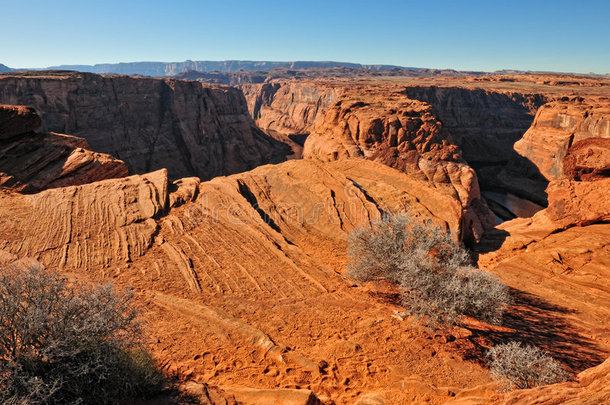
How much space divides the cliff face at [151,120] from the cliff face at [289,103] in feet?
56.9

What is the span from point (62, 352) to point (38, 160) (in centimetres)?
1651

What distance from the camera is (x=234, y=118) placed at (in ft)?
220

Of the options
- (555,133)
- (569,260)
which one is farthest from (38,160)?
(555,133)

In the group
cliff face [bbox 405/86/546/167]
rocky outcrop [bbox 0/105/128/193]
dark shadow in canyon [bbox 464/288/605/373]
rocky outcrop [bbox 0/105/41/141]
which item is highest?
cliff face [bbox 405/86/546/167]

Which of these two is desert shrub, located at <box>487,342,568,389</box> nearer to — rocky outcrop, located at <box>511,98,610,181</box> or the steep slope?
the steep slope

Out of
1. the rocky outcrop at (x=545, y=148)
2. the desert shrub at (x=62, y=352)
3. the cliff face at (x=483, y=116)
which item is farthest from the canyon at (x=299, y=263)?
the cliff face at (x=483, y=116)

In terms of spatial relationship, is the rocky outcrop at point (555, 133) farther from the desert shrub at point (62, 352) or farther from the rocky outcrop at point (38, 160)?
the desert shrub at point (62, 352)

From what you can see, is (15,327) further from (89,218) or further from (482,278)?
(482,278)

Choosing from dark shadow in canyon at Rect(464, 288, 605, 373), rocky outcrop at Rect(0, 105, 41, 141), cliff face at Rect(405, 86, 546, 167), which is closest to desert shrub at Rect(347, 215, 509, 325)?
dark shadow in canyon at Rect(464, 288, 605, 373)

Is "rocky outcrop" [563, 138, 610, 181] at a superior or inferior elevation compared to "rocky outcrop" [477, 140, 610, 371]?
superior

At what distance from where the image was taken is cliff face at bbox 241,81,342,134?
8088 centimetres

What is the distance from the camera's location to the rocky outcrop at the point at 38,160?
1582 cm

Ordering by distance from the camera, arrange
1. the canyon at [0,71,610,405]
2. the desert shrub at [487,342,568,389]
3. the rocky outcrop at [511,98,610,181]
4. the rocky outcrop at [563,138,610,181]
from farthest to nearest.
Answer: the rocky outcrop at [511,98,610,181] < the rocky outcrop at [563,138,610,181] < the canyon at [0,71,610,405] < the desert shrub at [487,342,568,389]

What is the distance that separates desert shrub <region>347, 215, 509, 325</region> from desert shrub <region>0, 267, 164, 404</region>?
20.0 feet
